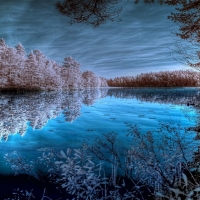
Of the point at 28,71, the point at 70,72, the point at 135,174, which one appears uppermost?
the point at 70,72

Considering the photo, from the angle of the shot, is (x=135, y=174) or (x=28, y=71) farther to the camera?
(x=28, y=71)

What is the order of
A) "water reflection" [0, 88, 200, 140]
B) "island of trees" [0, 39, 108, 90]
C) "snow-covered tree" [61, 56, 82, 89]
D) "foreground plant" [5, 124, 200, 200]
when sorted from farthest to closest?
"snow-covered tree" [61, 56, 82, 89] < "island of trees" [0, 39, 108, 90] < "water reflection" [0, 88, 200, 140] < "foreground plant" [5, 124, 200, 200]

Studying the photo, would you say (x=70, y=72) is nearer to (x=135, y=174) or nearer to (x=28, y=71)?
(x=28, y=71)

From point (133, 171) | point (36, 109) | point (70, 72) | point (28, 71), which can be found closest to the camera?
point (133, 171)

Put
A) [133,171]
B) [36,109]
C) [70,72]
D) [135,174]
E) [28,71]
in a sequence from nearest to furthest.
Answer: [135,174], [133,171], [36,109], [28,71], [70,72]

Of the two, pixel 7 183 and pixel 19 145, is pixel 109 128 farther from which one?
pixel 7 183

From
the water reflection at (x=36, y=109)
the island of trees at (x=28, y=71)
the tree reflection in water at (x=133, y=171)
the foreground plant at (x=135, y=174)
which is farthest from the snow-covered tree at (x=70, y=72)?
the foreground plant at (x=135, y=174)

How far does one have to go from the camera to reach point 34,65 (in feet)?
158

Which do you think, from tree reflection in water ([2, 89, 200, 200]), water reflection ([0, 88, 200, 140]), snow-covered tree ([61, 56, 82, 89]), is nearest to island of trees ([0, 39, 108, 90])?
snow-covered tree ([61, 56, 82, 89])

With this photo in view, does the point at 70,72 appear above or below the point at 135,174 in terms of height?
above

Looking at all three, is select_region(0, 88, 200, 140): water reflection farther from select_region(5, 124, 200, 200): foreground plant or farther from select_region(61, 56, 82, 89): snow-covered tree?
select_region(61, 56, 82, 89): snow-covered tree

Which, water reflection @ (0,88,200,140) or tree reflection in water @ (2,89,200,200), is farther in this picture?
water reflection @ (0,88,200,140)

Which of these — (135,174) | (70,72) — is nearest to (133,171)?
(135,174)

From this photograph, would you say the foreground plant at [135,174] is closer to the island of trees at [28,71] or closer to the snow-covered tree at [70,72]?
the island of trees at [28,71]
